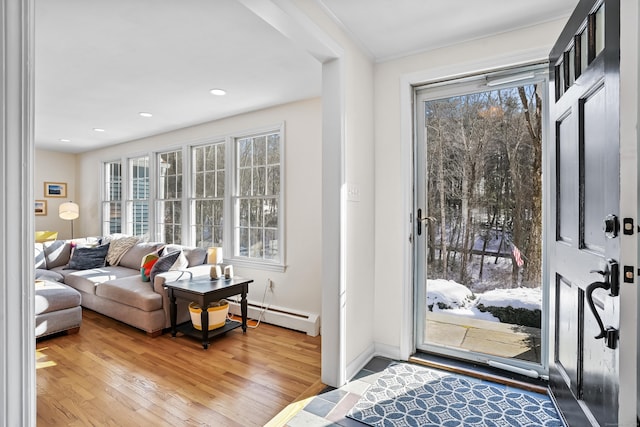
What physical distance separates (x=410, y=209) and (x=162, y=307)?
8.39ft

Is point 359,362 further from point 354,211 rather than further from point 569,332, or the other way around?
point 569,332

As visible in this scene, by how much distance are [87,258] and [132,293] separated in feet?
6.15

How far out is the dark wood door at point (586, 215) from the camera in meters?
1.27

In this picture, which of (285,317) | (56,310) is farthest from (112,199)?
(285,317)

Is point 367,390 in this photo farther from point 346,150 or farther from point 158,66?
point 158,66

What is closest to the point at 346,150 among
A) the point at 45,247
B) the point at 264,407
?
the point at 264,407

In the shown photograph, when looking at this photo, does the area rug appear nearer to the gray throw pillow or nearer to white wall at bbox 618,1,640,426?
white wall at bbox 618,1,640,426

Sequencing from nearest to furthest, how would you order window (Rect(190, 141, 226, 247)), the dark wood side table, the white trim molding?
the white trim molding < the dark wood side table < window (Rect(190, 141, 226, 247))

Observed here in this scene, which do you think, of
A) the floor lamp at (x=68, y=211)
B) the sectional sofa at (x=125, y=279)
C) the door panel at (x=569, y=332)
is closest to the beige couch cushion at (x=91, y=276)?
the sectional sofa at (x=125, y=279)

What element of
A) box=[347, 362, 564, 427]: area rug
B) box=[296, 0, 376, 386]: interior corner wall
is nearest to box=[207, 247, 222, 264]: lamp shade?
box=[296, 0, 376, 386]: interior corner wall

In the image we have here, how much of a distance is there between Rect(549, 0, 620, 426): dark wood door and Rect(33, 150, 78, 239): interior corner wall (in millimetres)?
7441

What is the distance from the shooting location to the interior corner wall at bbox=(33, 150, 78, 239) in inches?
237

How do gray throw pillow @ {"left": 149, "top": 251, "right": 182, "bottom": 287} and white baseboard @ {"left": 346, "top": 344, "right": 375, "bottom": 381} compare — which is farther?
gray throw pillow @ {"left": 149, "top": 251, "right": 182, "bottom": 287}

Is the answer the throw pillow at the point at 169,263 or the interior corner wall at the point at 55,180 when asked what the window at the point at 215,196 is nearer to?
the throw pillow at the point at 169,263
